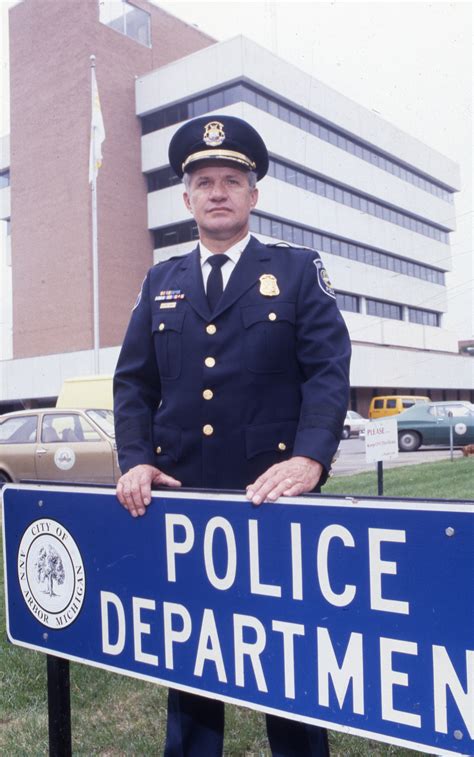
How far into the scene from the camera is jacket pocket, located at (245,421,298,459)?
194 centimetres

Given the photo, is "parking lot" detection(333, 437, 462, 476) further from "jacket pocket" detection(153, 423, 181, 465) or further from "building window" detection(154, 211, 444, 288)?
"building window" detection(154, 211, 444, 288)

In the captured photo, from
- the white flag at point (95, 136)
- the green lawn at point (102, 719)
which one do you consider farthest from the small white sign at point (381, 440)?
the white flag at point (95, 136)

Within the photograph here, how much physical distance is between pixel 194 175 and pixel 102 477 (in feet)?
25.8

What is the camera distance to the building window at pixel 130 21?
111 ft

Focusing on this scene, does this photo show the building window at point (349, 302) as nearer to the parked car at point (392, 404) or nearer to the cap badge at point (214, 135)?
the parked car at point (392, 404)

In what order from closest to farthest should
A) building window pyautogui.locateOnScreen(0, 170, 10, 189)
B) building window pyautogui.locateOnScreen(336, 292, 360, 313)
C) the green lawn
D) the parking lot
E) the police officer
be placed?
the police officer < the green lawn < the parking lot < building window pyautogui.locateOnScreen(336, 292, 360, 313) < building window pyautogui.locateOnScreen(0, 170, 10, 189)

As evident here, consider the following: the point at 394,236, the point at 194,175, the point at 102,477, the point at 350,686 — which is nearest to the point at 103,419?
the point at 102,477

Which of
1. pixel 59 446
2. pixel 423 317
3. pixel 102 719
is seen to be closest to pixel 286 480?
pixel 102 719

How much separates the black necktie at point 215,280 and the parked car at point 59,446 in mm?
7522

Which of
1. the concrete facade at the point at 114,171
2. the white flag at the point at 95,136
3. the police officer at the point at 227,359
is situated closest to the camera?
the police officer at the point at 227,359

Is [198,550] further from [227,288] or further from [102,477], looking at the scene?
[102,477]

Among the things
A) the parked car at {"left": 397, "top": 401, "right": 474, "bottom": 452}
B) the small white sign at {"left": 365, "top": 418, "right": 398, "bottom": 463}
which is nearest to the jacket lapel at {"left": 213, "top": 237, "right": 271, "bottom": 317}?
the small white sign at {"left": 365, "top": 418, "right": 398, "bottom": 463}

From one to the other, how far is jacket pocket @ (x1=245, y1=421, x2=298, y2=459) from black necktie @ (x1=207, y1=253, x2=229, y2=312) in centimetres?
37

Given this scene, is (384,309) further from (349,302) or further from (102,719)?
(102,719)
